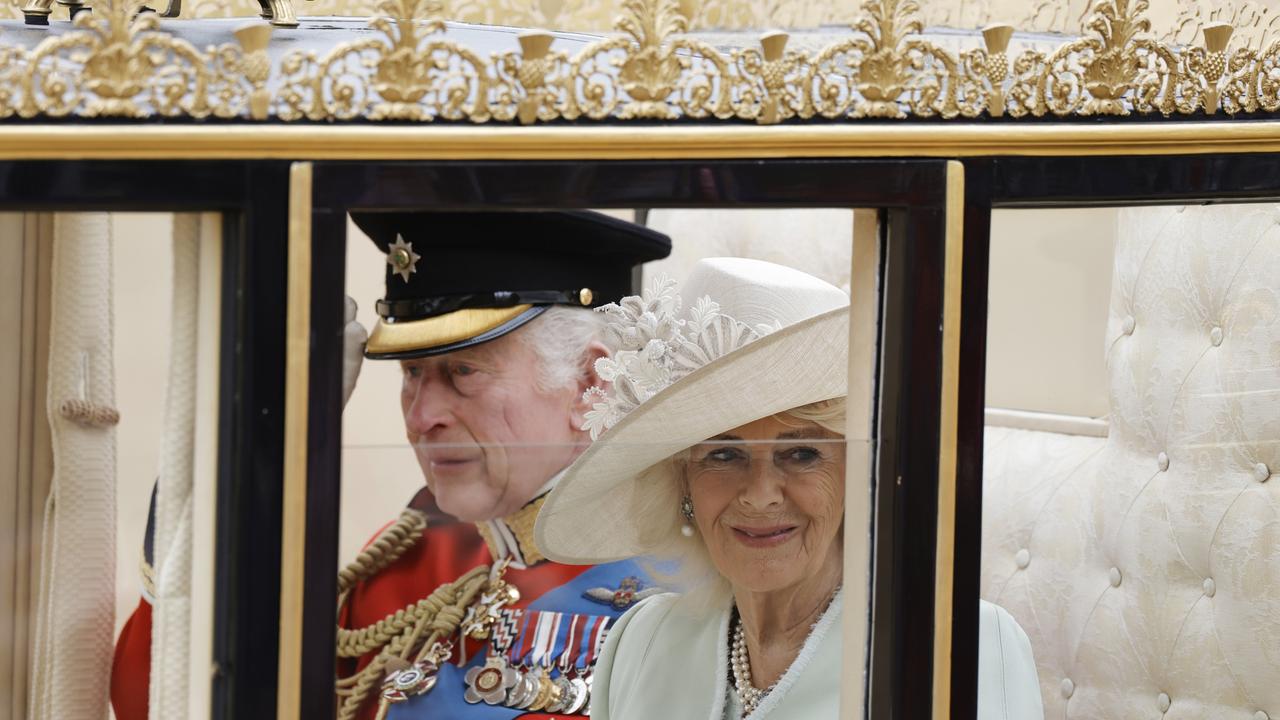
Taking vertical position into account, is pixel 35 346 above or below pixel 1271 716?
above

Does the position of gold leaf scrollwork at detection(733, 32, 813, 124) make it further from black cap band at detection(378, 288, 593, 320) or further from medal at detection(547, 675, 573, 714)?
medal at detection(547, 675, 573, 714)

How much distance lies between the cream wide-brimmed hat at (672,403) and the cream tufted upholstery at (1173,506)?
386 millimetres

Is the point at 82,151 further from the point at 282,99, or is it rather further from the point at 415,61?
the point at 415,61

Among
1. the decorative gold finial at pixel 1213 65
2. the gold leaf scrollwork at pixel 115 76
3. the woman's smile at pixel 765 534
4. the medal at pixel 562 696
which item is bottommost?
the medal at pixel 562 696

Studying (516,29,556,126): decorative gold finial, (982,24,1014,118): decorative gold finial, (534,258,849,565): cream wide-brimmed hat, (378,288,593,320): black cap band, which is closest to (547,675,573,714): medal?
(534,258,849,565): cream wide-brimmed hat

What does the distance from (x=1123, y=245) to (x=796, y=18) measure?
573mm

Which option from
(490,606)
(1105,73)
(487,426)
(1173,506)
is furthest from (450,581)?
(1173,506)

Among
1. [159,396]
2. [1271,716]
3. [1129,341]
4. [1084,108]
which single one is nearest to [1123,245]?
[1129,341]

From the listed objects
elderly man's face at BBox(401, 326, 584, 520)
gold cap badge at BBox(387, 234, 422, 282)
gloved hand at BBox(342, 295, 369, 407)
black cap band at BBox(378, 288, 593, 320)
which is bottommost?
elderly man's face at BBox(401, 326, 584, 520)

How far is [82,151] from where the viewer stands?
1.08m

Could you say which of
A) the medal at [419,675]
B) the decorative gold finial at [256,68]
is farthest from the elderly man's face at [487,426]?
the decorative gold finial at [256,68]

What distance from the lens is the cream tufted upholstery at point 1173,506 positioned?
1.55 m

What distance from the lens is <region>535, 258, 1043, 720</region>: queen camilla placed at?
1216 mm

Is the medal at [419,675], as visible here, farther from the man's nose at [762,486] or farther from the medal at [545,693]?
the man's nose at [762,486]
